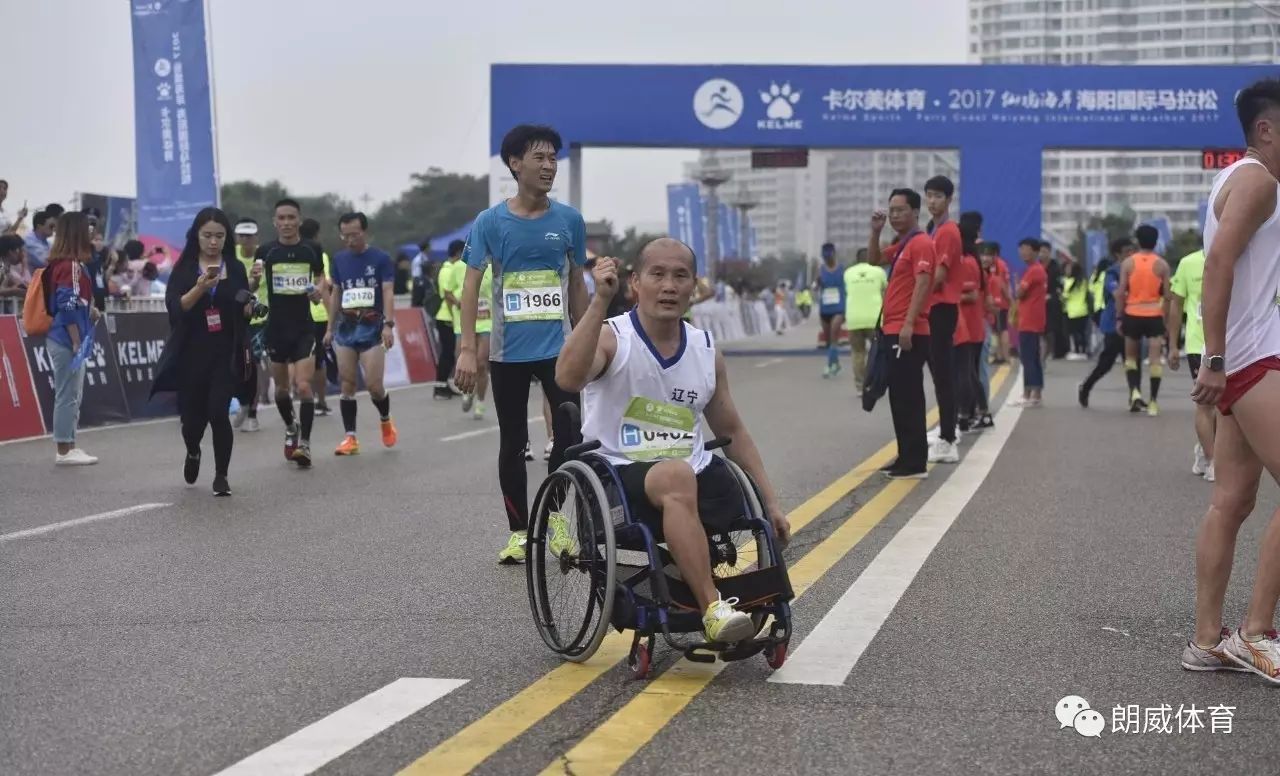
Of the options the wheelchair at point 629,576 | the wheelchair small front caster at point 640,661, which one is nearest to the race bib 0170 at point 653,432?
the wheelchair at point 629,576

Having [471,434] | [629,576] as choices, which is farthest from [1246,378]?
[471,434]

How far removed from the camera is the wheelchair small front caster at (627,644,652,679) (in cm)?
534

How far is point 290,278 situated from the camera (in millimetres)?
13266

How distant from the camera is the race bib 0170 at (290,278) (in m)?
13.2

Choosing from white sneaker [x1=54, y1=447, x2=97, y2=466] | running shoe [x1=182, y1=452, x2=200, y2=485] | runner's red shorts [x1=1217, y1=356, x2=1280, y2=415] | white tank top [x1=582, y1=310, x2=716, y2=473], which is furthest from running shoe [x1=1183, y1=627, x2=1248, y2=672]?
white sneaker [x1=54, y1=447, x2=97, y2=466]

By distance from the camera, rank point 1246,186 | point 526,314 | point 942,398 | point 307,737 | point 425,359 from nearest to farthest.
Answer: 1. point 307,737
2. point 1246,186
3. point 526,314
4. point 942,398
5. point 425,359

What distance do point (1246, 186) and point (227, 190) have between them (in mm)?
94184

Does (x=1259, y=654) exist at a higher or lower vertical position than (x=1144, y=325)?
lower

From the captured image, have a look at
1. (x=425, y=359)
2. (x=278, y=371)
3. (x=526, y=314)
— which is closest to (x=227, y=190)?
(x=425, y=359)

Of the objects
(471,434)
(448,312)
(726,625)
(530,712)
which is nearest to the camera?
(530,712)

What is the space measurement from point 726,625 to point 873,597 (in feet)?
5.99

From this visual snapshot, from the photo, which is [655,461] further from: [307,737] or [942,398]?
[942,398]

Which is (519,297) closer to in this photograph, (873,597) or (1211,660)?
(873,597)

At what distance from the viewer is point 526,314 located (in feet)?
26.3
